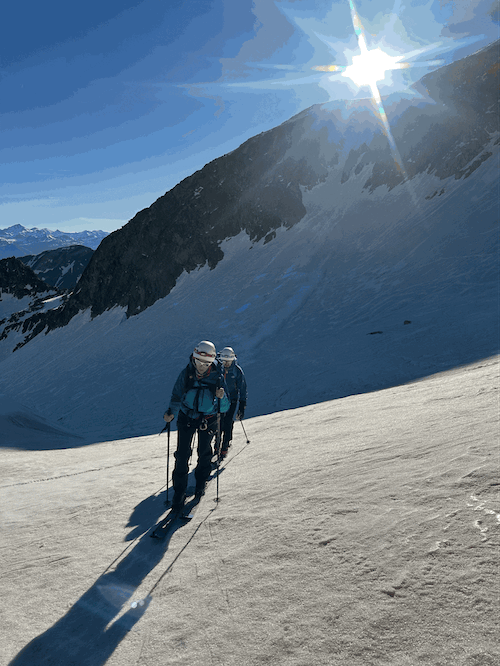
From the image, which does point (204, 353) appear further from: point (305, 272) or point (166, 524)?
point (305, 272)

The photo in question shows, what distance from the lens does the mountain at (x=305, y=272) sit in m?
17.9

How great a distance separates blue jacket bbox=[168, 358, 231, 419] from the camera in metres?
4.80

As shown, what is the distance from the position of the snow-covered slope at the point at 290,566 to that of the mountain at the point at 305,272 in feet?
30.2

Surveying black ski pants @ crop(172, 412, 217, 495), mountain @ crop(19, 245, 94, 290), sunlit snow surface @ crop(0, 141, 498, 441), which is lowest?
black ski pants @ crop(172, 412, 217, 495)

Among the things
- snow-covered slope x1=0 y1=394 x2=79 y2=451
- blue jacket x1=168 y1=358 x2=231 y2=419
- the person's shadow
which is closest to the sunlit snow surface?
snow-covered slope x1=0 y1=394 x2=79 y2=451

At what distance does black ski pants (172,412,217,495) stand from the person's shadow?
895 mm

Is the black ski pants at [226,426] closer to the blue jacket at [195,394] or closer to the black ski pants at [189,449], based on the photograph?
the black ski pants at [189,449]

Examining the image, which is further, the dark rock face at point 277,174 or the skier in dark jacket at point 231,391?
the dark rock face at point 277,174

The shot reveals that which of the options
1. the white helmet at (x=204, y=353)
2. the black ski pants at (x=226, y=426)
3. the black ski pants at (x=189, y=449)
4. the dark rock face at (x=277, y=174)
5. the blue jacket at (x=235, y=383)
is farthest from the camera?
the dark rock face at (x=277, y=174)

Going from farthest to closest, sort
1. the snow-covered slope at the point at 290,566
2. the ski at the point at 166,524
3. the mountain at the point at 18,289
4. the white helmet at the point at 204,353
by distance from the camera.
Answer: the mountain at the point at 18,289 → the white helmet at the point at 204,353 → the ski at the point at 166,524 → the snow-covered slope at the point at 290,566

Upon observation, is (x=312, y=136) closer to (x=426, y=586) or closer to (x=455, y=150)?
(x=455, y=150)

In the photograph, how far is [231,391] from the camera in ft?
25.7

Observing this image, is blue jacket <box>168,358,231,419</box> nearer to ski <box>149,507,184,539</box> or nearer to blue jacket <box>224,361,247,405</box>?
ski <box>149,507,184,539</box>

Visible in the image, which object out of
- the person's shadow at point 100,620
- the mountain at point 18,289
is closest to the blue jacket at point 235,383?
the person's shadow at point 100,620
